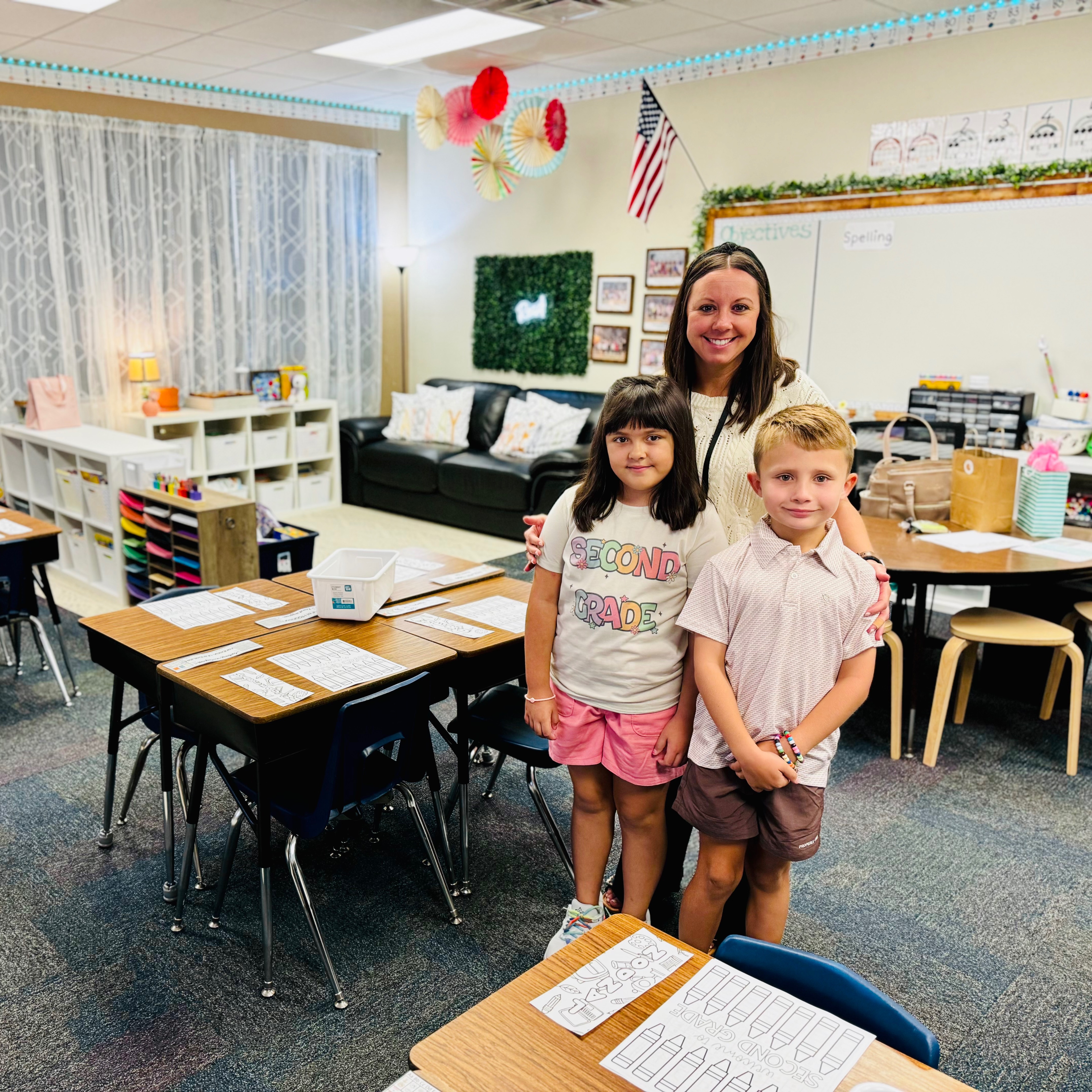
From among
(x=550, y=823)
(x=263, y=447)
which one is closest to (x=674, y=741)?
(x=550, y=823)

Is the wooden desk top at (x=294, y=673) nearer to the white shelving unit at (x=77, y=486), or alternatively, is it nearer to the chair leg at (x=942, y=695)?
the chair leg at (x=942, y=695)

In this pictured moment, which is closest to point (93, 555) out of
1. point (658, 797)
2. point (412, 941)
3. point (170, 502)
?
point (170, 502)

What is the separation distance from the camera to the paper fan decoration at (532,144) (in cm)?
607

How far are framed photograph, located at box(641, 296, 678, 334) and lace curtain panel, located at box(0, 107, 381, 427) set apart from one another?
2542mm

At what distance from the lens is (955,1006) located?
2.19m

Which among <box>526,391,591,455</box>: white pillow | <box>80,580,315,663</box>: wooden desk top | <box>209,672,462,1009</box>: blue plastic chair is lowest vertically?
<box>209,672,462,1009</box>: blue plastic chair

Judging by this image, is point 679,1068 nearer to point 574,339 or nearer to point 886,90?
point 886,90

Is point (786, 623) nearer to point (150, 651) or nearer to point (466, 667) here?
point (466, 667)

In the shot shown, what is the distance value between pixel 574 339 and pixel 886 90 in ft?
8.53

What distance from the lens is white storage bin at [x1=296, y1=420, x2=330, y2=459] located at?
6996 mm

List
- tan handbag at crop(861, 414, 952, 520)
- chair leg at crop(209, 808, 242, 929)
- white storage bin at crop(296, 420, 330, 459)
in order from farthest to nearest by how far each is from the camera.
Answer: white storage bin at crop(296, 420, 330, 459) → tan handbag at crop(861, 414, 952, 520) → chair leg at crop(209, 808, 242, 929)

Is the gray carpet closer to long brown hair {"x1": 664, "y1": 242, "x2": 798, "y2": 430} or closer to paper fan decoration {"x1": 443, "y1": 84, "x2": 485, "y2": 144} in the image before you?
long brown hair {"x1": 664, "y1": 242, "x2": 798, "y2": 430}

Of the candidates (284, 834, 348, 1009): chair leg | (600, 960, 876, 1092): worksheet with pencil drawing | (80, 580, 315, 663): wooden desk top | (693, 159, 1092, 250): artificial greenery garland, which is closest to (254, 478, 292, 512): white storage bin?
(693, 159, 1092, 250): artificial greenery garland

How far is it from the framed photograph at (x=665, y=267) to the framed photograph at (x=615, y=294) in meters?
0.15
